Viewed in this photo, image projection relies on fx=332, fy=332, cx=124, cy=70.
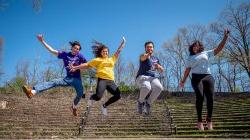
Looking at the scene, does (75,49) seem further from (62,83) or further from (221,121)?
(221,121)

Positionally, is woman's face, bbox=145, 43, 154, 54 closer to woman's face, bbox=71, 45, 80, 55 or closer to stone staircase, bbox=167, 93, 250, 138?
woman's face, bbox=71, 45, 80, 55

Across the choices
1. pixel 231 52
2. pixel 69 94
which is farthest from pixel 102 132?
pixel 231 52

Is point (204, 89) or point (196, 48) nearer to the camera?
point (204, 89)

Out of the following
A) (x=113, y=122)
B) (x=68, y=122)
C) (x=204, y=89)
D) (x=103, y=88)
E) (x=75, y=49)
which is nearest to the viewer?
(x=204, y=89)

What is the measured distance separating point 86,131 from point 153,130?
3748 mm

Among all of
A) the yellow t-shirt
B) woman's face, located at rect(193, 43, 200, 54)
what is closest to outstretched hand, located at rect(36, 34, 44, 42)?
the yellow t-shirt

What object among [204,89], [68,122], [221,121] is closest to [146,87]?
[204,89]

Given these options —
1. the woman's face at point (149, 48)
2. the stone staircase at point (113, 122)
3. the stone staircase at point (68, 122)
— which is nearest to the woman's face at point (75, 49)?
the woman's face at point (149, 48)

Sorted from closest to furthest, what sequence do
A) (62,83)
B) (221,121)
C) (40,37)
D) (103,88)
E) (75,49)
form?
(103,88) < (62,83) < (75,49) < (40,37) < (221,121)

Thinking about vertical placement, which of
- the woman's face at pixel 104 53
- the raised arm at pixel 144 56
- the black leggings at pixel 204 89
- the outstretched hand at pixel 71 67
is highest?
the woman's face at pixel 104 53

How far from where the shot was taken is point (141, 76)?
862 centimetres

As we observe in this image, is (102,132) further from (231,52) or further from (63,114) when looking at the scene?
(231,52)

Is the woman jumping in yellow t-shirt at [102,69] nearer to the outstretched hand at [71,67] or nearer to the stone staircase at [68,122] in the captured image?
the outstretched hand at [71,67]

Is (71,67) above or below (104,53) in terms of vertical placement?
below
